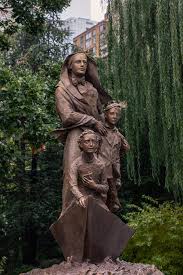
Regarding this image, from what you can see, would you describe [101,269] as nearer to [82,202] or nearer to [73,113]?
[82,202]

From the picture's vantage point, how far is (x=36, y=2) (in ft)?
32.7

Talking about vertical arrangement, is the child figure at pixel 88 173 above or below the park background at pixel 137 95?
below

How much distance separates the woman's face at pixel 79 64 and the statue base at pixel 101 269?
180cm

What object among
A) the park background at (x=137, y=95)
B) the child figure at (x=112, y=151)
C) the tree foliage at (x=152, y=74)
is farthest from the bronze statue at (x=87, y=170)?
the tree foliage at (x=152, y=74)

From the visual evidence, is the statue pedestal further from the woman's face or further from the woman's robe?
the woman's face

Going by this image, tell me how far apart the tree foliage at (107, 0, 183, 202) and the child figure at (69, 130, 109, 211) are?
194 inches

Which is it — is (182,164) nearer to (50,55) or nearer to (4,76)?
(4,76)

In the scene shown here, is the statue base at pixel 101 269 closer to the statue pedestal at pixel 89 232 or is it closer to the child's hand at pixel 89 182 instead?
the statue pedestal at pixel 89 232

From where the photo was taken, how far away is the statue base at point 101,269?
445 cm

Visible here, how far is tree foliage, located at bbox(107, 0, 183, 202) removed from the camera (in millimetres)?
9781

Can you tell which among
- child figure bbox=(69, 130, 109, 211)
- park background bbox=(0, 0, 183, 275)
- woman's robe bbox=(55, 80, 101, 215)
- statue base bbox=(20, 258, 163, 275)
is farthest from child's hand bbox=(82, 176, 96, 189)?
park background bbox=(0, 0, 183, 275)

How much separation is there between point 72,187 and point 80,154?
13.5 inches

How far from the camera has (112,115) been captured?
524 centimetres

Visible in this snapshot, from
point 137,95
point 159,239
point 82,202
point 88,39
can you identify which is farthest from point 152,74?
point 88,39
